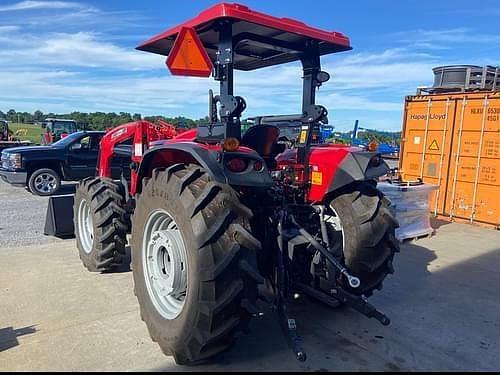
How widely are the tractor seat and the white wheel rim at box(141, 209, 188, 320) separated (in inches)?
35.2

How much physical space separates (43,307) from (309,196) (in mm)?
2570

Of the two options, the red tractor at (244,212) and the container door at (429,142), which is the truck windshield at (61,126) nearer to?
the container door at (429,142)

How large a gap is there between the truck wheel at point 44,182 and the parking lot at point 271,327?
225 inches

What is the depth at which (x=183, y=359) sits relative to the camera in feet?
8.74

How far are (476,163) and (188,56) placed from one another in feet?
23.5

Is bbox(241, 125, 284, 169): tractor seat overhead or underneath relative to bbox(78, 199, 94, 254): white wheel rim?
overhead

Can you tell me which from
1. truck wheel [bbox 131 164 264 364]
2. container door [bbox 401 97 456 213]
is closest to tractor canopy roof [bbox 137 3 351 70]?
truck wheel [bbox 131 164 264 364]

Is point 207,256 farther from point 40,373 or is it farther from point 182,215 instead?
point 40,373

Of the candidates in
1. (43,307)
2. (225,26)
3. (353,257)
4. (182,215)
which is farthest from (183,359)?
(225,26)

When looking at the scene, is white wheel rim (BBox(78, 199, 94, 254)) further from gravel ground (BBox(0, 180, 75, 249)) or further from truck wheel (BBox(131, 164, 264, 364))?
truck wheel (BBox(131, 164, 264, 364))

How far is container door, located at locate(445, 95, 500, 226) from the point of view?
306 inches

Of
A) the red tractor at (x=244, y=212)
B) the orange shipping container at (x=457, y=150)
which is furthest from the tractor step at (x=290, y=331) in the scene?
the orange shipping container at (x=457, y=150)

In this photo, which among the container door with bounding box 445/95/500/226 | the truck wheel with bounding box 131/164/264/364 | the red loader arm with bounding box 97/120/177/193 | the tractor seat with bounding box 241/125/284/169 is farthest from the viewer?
the container door with bounding box 445/95/500/226

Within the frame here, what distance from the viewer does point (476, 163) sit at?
805 cm
